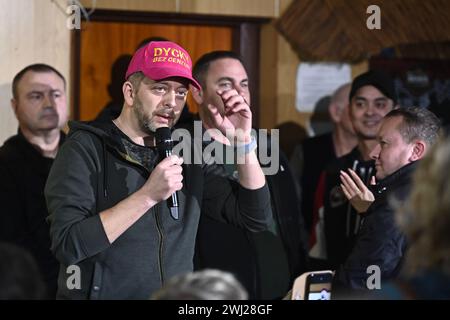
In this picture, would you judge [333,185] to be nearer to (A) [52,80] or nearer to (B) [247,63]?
(B) [247,63]

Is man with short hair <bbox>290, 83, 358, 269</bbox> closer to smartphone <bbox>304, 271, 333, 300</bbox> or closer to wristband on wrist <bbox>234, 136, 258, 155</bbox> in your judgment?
smartphone <bbox>304, 271, 333, 300</bbox>

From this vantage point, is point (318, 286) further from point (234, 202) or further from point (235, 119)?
point (235, 119)

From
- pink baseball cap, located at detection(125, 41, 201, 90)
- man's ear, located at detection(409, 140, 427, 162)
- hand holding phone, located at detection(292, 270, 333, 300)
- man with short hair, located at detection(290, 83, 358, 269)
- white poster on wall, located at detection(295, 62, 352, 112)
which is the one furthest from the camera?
white poster on wall, located at detection(295, 62, 352, 112)

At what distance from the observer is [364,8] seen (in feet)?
13.5

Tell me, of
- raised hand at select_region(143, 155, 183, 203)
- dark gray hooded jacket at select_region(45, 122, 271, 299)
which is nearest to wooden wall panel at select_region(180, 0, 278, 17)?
dark gray hooded jacket at select_region(45, 122, 271, 299)

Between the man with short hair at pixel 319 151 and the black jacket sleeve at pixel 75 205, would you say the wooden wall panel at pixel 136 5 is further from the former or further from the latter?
the black jacket sleeve at pixel 75 205

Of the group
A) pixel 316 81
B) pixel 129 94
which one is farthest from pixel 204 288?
pixel 316 81

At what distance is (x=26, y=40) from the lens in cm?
397

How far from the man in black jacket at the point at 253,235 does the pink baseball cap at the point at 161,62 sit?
493 millimetres

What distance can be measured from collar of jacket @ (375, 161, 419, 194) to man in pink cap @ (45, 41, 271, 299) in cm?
36

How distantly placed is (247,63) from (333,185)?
0.98 m

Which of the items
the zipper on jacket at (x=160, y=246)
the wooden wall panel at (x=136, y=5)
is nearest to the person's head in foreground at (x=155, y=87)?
the zipper on jacket at (x=160, y=246)

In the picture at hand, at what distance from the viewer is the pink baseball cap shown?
8.61 ft
